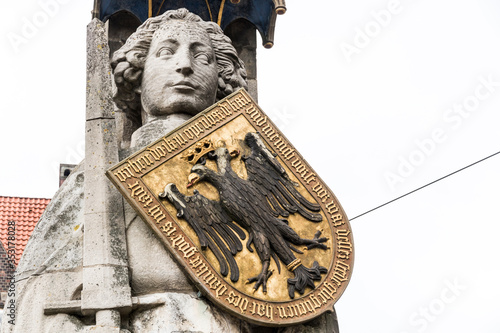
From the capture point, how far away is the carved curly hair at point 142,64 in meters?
7.23

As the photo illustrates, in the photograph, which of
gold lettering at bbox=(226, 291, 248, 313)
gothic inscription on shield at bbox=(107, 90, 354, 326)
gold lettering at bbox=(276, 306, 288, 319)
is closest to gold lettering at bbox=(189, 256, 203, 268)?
gothic inscription on shield at bbox=(107, 90, 354, 326)

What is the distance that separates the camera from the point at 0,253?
12594 millimetres

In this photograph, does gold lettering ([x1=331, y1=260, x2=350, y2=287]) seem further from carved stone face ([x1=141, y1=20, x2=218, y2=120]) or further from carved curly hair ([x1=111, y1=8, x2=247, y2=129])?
carved curly hair ([x1=111, y1=8, x2=247, y2=129])

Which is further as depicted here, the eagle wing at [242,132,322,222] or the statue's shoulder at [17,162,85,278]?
the eagle wing at [242,132,322,222]

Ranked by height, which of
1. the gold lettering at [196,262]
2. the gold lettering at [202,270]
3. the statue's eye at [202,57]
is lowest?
the gold lettering at [202,270]

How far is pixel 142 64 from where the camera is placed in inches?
284

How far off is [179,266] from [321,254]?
901 millimetres

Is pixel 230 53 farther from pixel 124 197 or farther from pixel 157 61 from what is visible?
pixel 124 197

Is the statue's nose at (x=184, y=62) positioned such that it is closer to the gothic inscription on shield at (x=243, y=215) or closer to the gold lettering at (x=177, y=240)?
the gothic inscription on shield at (x=243, y=215)

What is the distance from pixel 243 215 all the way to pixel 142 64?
1620 millimetres

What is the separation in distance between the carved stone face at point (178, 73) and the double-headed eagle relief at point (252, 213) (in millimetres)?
580

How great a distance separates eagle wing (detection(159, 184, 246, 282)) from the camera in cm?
600

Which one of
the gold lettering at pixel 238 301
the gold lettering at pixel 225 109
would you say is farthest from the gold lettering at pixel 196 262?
the gold lettering at pixel 225 109

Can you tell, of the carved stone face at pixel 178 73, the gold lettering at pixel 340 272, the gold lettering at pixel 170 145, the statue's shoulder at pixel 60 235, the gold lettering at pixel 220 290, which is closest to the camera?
the gold lettering at pixel 220 290
